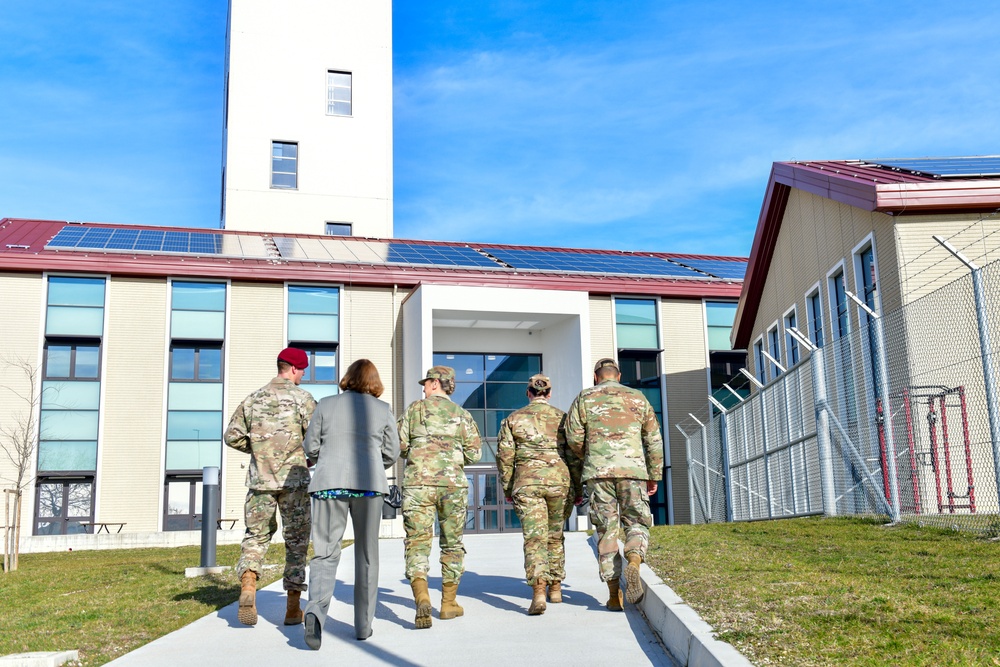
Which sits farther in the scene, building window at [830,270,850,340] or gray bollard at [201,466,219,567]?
building window at [830,270,850,340]

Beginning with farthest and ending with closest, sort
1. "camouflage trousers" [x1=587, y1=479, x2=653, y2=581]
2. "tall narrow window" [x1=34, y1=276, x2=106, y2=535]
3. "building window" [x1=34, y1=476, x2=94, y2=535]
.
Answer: "tall narrow window" [x1=34, y1=276, x2=106, y2=535]
"building window" [x1=34, y1=476, x2=94, y2=535]
"camouflage trousers" [x1=587, y1=479, x2=653, y2=581]

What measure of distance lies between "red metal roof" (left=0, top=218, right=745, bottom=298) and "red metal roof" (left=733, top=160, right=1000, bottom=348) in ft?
25.5

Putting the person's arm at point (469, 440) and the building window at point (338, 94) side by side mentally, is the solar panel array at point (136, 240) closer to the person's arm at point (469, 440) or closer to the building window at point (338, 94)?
the building window at point (338, 94)

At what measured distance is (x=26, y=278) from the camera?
27.8m

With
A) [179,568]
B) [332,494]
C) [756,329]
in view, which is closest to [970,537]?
[332,494]

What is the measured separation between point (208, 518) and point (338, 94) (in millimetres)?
31123

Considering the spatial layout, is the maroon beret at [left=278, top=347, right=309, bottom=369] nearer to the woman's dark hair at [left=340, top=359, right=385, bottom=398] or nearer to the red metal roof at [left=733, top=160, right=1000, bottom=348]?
the woman's dark hair at [left=340, top=359, right=385, bottom=398]

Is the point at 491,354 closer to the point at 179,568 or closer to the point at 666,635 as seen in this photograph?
the point at 179,568

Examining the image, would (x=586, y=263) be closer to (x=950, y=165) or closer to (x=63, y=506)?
(x=950, y=165)

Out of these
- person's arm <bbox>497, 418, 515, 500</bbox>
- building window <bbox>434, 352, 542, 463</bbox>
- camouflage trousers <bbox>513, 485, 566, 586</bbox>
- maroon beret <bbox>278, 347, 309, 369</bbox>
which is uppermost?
building window <bbox>434, 352, 542, 463</bbox>

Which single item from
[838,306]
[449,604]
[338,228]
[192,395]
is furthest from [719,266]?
[449,604]

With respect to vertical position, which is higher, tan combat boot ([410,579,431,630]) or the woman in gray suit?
the woman in gray suit

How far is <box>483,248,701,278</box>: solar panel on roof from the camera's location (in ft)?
108

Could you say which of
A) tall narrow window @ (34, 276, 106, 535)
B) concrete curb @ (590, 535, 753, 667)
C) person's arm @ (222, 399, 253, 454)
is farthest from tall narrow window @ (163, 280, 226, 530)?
concrete curb @ (590, 535, 753, 667)
